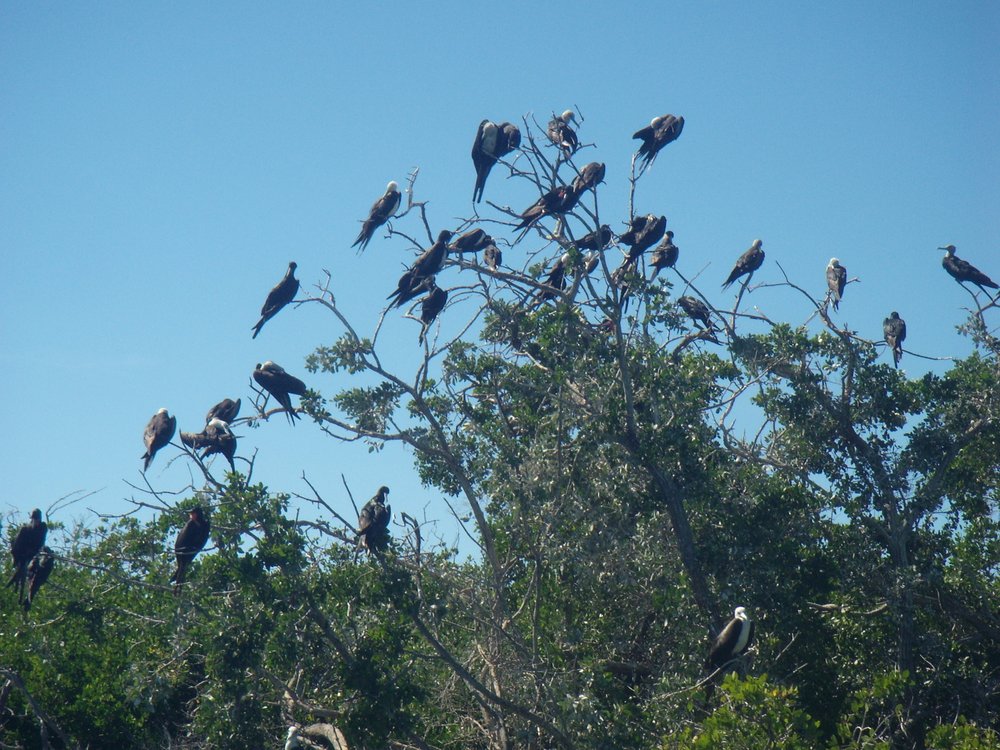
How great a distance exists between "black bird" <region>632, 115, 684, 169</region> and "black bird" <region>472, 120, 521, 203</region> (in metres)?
1.26

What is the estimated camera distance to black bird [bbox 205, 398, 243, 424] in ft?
29.2

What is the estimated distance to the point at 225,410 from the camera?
8.93 m

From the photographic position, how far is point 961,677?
24.6 ft

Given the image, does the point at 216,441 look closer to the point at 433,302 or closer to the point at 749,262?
the point at 433,302

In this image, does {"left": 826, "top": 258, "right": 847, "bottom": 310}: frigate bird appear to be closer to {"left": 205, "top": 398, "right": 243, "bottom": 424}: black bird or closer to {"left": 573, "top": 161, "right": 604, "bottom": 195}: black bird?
{"left": 573, "top": 161, "right": 604, "bottom": 195}: black bird

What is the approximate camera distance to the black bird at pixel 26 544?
7855mm

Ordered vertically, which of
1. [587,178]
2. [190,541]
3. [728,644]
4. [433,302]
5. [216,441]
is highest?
[587,178]

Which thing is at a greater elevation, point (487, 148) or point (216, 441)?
point (487, 148)

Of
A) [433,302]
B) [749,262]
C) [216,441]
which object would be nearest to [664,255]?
[749,262]

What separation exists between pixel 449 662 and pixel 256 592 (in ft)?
4.04

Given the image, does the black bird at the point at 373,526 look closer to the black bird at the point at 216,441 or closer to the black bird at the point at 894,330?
the black bird at the point at 216,441

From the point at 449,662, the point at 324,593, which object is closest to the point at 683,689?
the point at 449,662

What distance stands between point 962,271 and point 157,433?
7.95 meters

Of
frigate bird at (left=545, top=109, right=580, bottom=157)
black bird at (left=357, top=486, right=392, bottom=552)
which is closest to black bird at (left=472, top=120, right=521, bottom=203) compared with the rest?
frigate bird at (left=545, top=109, right=580, bottom=157)
